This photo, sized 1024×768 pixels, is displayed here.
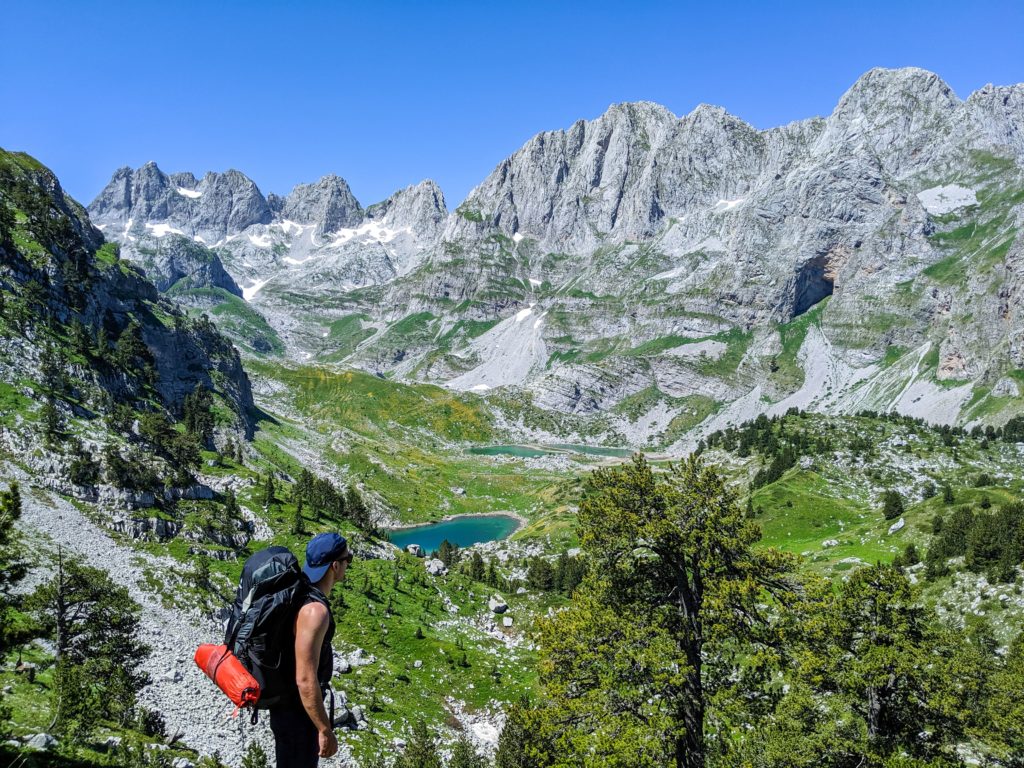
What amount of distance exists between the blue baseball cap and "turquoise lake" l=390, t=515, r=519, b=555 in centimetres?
9521

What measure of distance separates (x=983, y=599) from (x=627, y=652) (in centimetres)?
3516

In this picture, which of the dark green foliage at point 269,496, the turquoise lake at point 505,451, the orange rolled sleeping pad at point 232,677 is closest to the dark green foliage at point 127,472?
the dark green foliage at point 269,496

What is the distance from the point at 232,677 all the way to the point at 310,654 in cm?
92

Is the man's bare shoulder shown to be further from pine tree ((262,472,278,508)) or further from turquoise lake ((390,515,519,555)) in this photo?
turquoise lake ((390,515,519,555))

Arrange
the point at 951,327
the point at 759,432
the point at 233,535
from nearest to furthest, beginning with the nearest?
the point at 233,535 → the point at 759,432 → the point at 951,327

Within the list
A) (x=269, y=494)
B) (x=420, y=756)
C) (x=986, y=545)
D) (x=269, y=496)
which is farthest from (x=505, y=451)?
(x=420, y=756)

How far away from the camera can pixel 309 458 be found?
120188mm

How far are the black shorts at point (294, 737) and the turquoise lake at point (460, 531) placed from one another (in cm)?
9519

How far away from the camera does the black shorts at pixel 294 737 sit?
598cm

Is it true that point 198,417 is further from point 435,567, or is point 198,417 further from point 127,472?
point 435,567

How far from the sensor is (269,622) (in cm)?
589

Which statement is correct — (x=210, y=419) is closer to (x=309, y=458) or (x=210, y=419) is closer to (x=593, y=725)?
(x=309, y=458)

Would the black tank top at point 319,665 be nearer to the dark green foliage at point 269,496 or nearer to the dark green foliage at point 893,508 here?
the dark green foliage at point 269,496

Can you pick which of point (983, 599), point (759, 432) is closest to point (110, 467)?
point (983, 599)
